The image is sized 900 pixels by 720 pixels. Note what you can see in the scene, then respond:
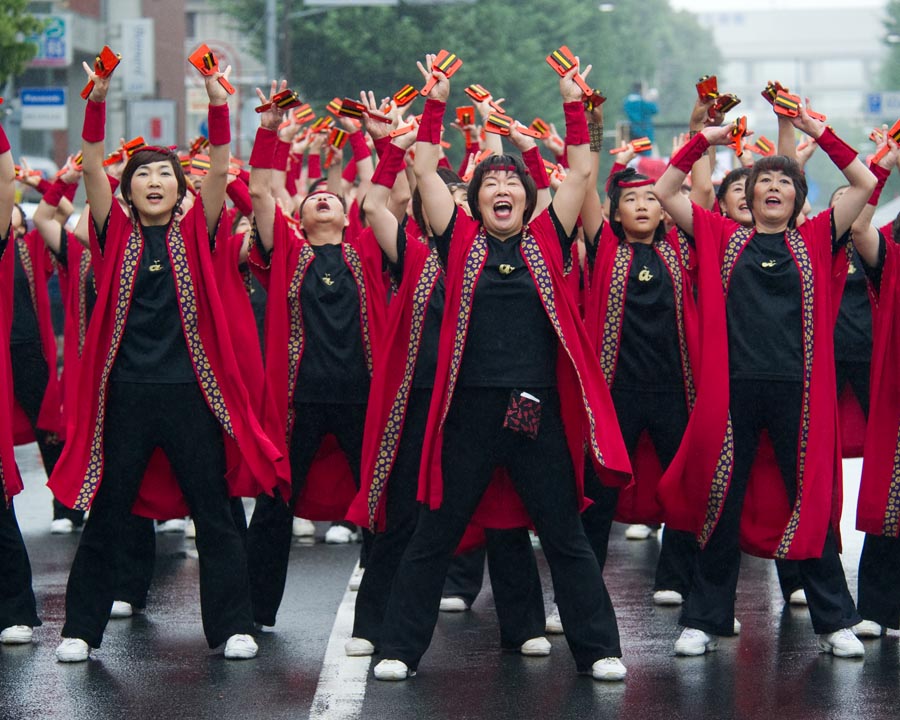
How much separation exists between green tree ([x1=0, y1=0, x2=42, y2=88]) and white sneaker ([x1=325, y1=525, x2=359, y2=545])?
15.1 meters

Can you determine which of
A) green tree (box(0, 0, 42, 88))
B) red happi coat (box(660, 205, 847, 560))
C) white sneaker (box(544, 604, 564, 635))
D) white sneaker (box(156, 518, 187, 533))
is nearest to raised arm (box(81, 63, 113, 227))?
red happi coat (box(660, 205, 847, 560))

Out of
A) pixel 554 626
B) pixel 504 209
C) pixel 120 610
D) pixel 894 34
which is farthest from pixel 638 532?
pixel 894 34

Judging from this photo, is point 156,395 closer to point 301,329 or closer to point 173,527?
point 301,329

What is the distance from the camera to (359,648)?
22.6 ft

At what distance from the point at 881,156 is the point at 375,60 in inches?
1232

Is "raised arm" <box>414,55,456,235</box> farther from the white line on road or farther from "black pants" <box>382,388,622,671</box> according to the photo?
the white line on road

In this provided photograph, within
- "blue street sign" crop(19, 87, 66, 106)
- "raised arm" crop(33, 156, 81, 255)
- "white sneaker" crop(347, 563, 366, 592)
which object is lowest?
"white sneaker" crop(347, 563, 366, 592)

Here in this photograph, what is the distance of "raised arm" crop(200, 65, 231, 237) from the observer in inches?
264

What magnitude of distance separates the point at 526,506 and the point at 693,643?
904 mm

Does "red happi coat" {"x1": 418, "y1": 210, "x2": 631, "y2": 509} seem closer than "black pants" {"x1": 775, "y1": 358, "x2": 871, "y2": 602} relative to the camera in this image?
Yes

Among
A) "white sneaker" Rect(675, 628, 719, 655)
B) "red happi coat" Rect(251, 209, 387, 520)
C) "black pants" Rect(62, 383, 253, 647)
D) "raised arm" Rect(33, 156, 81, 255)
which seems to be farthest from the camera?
"raised arm" Rect(33, 156, 81, 255)

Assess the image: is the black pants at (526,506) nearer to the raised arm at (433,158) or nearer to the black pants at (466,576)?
the raised arm at (433,158)

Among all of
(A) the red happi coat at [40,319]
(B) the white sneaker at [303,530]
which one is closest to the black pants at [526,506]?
(B) the white sneaker at [303,530]

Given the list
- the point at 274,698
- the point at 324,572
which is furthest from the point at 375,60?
the point at 274,698
